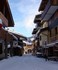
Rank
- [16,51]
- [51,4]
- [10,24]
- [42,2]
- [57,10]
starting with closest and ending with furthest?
[51,4]
[57,10]
[10,24]
[42,2]
[16,51]

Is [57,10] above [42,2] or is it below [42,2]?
below

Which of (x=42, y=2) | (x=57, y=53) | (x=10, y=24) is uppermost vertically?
(x=42, y=2)

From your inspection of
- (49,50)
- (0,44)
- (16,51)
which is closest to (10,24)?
(0,44)

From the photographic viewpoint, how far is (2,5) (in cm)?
2972

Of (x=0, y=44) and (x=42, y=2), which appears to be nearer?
(x=0, y=44)

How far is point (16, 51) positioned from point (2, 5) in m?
39.3

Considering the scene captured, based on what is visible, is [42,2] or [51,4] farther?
[42,2]

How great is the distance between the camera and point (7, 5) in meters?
29.6

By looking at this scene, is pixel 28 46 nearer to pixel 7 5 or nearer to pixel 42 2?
pixel 42 2

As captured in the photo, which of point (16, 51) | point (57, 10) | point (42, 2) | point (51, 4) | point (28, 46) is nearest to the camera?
point (51, 4)

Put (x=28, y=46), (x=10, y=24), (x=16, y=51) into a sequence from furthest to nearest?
1. (x=28, y=46)
2. (x=16, y=51)
3. (x=10, y=24)

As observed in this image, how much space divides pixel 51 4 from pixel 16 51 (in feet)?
135

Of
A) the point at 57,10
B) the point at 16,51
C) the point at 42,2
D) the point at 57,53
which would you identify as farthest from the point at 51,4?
the point at 16,51

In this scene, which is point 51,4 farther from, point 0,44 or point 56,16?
point 0,44
